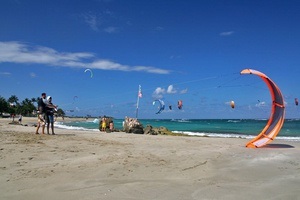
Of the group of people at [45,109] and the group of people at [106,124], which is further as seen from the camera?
the group of people at [106,124]

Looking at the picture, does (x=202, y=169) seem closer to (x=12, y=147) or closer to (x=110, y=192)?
(x=110, y=192)

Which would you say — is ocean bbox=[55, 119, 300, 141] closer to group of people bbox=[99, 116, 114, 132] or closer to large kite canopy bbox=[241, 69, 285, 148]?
group of people bbox=[99, 116, 114, 132]

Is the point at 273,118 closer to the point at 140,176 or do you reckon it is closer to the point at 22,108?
the point at 140,176

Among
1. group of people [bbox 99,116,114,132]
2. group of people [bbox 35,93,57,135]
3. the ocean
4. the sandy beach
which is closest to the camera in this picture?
the sandy beach

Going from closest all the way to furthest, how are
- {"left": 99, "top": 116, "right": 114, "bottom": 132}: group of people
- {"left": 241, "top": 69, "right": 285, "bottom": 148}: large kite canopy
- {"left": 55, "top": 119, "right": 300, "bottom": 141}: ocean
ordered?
{"left": 241, "top": 69, "right": 285, "bottom": 148}: large kite canopy < {"left": 99, "top": 116, "right": 114, "bottom": 132}: group of people < {"left": 55, "top": 119, "right": 300, "bottom": 141}: ocean

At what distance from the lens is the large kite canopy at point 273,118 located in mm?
11562

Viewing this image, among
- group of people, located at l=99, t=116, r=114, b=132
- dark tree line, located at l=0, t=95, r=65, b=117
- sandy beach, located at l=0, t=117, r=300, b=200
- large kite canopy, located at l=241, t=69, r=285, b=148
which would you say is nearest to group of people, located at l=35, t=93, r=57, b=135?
sandy beach, located at l=0, t=117, r=300, b=200

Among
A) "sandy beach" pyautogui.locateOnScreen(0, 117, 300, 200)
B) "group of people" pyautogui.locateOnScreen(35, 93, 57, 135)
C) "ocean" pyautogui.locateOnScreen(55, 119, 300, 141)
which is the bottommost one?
"sandy beach" pyautogui.locateOnScreen(0, 117, 300, 200)

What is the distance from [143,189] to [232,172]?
95.3 inches

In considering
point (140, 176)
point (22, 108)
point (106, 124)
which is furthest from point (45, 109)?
point (22, 108)

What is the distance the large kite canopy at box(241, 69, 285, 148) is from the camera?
37.9ft

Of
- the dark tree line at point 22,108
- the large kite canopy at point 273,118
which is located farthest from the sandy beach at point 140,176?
the dark tree line at point 22,108

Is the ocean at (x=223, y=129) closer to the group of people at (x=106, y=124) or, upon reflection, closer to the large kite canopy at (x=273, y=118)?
the group of people at (x=106, y=124)

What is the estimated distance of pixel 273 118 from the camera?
11945 millimetres
